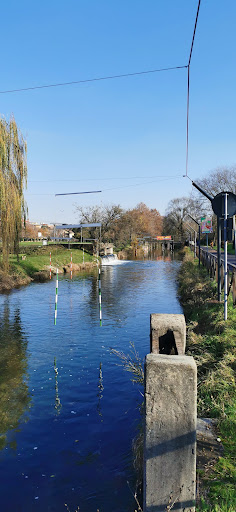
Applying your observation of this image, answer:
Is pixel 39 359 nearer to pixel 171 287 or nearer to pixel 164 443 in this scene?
pixel 164 443

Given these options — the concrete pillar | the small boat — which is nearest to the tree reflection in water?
the concrete pillar

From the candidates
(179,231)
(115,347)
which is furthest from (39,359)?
(179,231)

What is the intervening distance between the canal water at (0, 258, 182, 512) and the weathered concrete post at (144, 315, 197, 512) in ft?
4.86

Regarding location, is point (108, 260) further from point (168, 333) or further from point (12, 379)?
point (168, 333)

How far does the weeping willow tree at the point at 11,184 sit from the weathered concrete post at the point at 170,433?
17.5 m

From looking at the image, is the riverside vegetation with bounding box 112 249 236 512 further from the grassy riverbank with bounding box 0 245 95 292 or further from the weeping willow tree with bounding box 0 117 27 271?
the grassy riverbank with bounding box 0 245 95 292

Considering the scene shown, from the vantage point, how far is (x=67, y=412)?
6785 millimetres

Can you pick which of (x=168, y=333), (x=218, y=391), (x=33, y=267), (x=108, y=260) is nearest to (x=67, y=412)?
(x=218, y=391)

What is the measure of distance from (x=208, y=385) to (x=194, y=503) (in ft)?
8.99

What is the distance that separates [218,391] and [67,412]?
112 inches

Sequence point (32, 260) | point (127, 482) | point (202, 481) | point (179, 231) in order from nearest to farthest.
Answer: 1. point (202, 481)
2. point (127, 482)
3. point (32, 260)
4. point (179, 231)

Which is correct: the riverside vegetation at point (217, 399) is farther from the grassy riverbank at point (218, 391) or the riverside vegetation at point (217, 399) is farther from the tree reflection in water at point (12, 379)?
the tree reflection in water at point (12, 379)

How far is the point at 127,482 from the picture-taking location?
4586 millimetres

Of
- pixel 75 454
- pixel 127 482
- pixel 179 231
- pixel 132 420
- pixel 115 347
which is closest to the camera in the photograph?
pixel 127 482
